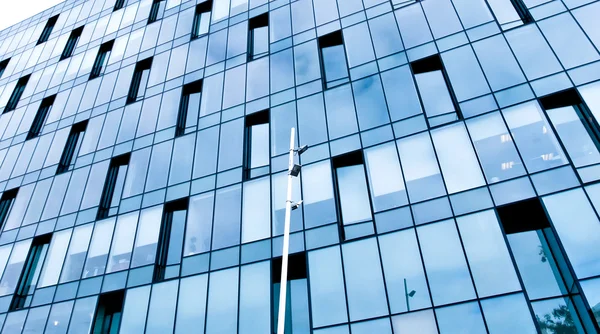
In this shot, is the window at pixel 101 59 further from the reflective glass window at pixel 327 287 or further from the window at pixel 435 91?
the reflective glass window at pixel 327 287

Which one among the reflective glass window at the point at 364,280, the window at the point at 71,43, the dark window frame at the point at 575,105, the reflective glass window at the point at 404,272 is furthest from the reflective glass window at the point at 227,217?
the window at the point at 71,43

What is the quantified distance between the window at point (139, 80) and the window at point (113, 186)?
200 inches

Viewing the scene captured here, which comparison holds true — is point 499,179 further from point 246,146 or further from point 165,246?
point 165,246

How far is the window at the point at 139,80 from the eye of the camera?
30.3 m

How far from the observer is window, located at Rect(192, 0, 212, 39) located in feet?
105

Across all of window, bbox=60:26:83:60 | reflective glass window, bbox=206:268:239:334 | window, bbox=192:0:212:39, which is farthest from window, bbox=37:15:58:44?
reflective glass window, bbox=206:268:239:334

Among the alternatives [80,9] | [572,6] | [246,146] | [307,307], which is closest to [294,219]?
[307,307]

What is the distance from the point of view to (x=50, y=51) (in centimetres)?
3891

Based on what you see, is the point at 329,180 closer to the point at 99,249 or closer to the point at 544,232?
the point at 544,232

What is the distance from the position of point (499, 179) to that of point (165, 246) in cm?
1665

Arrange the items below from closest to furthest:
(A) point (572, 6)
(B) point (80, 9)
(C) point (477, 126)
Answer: (C) point (477, 126) < (A) point (572, 6) < (B) point (80, 9)

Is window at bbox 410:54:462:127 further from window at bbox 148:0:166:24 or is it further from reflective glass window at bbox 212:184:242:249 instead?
window at bbox 148:0:166:24

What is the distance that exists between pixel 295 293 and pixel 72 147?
20.8 metres

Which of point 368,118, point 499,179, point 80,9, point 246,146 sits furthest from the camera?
point 80,9
